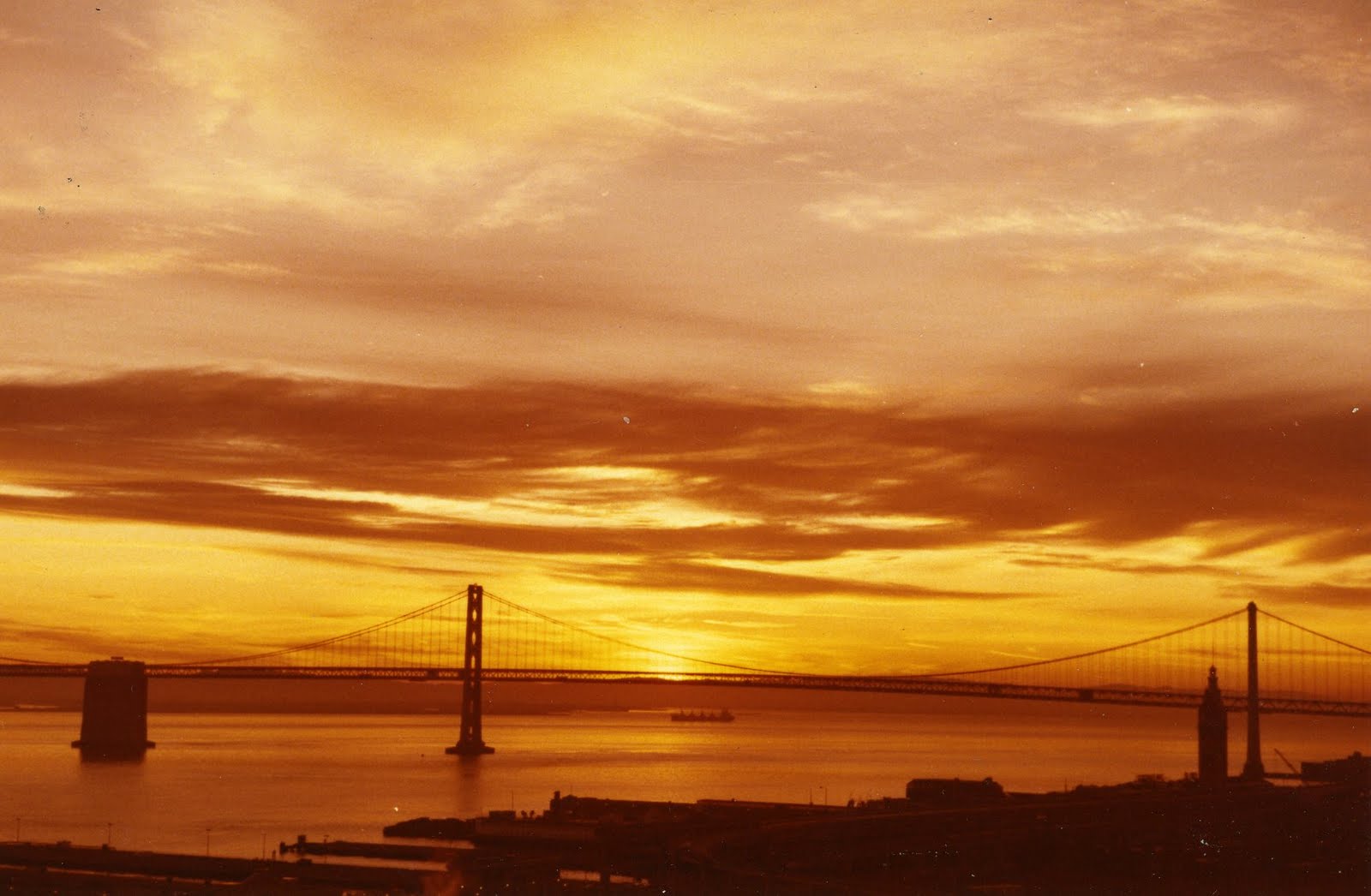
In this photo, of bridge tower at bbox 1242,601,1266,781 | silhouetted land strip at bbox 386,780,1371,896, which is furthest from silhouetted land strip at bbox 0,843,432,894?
bridge tower at bbox 1242,601,1266,781

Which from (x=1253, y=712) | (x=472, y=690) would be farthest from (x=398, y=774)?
(x=1253, y=712)

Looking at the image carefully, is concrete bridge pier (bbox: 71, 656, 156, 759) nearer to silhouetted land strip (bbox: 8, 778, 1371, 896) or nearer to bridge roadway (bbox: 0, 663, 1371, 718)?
bridge roadway (bbox: 0, 663, 1371, 718)

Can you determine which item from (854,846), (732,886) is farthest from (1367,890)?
(732,886)

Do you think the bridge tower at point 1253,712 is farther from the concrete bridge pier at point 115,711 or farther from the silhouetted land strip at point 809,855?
the concrete bridge pier at point 115,711

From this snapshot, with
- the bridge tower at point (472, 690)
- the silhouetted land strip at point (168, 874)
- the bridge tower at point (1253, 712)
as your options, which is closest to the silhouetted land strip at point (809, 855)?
the silhouetted land strip at point (168, 874)

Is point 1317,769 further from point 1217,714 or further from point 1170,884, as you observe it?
point 1170,884

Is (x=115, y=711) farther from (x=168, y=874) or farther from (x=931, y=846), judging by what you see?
(x=931, y=846)
